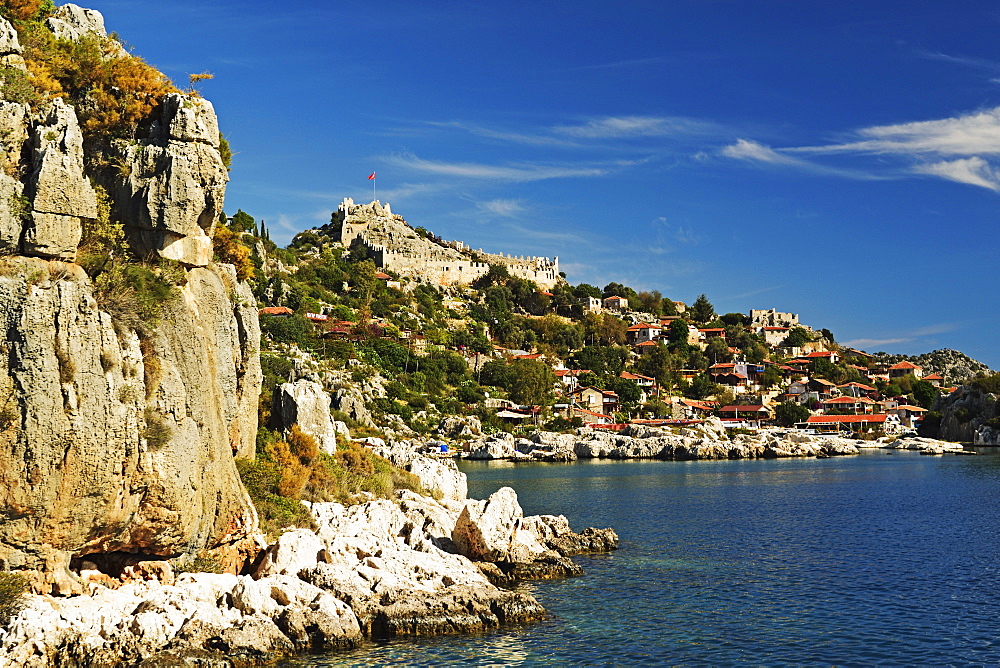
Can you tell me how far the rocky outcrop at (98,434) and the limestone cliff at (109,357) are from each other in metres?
0.02

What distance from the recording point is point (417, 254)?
131125 millimetres

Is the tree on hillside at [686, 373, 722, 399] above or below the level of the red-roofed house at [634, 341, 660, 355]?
below

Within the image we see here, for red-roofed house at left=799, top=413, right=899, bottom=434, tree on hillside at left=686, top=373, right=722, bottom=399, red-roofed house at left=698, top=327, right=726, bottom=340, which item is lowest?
red-roofed house at left=799, top=413, right=899, bottom=434

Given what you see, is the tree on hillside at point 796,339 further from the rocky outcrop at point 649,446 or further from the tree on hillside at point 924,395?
the rocky outcrop at point 649,446

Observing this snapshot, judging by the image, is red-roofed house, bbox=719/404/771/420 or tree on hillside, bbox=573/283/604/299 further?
tree on hillside, bbox=573/283/604/299

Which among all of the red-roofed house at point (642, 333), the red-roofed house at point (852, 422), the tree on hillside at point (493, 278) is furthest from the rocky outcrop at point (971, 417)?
the tree on hillside at point (493, 278)

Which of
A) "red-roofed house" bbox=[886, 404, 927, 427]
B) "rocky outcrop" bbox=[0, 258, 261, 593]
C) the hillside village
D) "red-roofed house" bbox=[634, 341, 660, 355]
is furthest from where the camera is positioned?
"red-roofed house" bbox=[634, 341, 660, 355]

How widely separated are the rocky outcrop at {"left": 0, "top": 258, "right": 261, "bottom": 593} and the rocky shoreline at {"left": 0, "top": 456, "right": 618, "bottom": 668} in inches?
26.7

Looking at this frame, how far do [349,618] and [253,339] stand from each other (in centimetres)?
806

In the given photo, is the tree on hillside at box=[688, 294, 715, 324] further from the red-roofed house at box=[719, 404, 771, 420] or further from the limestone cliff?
the limestone cliff

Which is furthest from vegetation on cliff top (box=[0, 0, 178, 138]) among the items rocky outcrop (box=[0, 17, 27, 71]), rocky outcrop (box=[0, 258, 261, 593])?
rocky outcrop (box=[0, 258, 261, 593])

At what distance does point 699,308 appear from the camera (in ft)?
495

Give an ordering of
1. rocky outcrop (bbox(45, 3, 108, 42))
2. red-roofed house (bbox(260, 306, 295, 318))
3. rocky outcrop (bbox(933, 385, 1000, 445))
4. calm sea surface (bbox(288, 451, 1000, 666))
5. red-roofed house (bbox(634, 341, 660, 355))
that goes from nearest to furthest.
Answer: calm sea surface (bbox(288, 451, 1000, 666)), rocky outcrop (bbox(45, 3, 108, 42)), red-roofed house (bbox(260, 306, 295, 318)), rocky outcrop (bbox(933, 385, 1000, 445)), red-roofed house (bbox(634, 341, 660, 355))

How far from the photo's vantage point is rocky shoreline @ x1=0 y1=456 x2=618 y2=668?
47.8 feet
